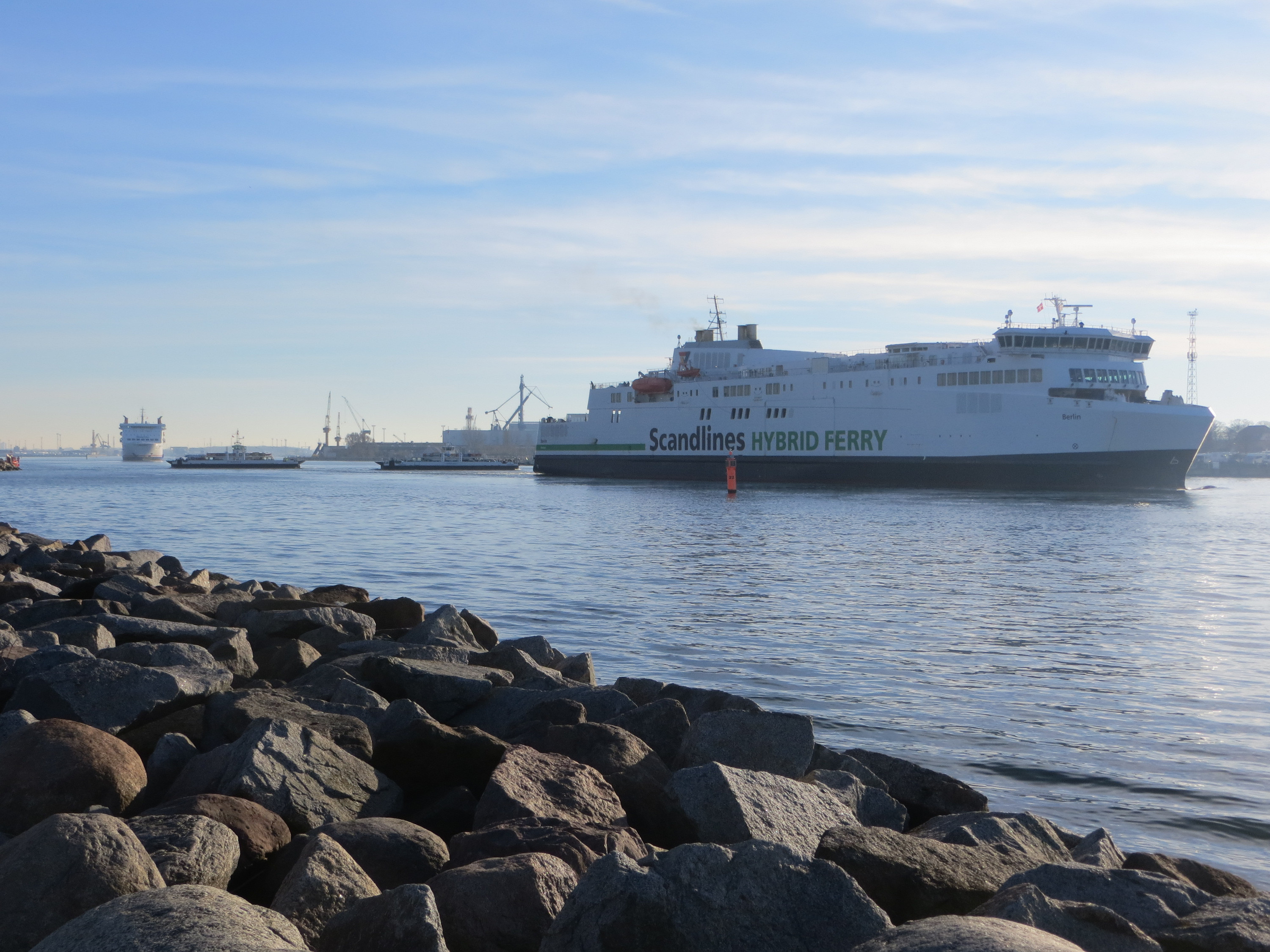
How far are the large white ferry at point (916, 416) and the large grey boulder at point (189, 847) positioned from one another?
162 ft

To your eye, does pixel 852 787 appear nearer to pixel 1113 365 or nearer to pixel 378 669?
pixel 378 669

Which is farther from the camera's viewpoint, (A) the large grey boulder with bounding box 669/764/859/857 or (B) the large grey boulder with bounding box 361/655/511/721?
(B) the large grey boulder with bounding box 361/655/511/721

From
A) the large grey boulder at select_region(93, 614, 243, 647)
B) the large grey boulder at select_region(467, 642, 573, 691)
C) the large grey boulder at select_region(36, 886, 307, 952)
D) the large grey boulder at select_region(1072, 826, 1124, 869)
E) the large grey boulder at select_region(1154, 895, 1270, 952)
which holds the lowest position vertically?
the large grey boulder at select_region(1072, 826, 1124, 869)

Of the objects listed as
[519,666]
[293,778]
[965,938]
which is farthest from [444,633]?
[965,938]

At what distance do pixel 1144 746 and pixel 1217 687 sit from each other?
258 centimetres

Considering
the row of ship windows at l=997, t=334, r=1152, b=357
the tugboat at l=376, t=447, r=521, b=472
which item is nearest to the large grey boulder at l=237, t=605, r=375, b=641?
the row of ship windows at l=997, t=334, r=1152, b=357

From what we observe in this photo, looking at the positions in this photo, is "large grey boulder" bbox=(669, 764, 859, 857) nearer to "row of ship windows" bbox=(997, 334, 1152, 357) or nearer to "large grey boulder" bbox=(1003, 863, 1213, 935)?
"large grey boulder" bbox=(1003, 863, 1213, 935)

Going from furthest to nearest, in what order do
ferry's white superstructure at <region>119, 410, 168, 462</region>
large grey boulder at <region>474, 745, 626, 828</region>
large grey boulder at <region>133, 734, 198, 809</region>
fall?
ferry's white superstructure at <region>119, 410, 168, 462</region> < large grey boulder at <region>133, 734, 198, 809</region> < large grey boulder at <region>474, 745, 626, 828</region>

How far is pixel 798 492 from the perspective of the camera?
53688 millimetres

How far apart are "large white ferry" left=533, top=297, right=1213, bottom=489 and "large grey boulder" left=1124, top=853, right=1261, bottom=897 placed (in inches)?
1864

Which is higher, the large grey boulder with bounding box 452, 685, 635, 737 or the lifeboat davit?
the lifeboat davit

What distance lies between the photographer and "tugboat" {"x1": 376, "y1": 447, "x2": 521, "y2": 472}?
114 meters

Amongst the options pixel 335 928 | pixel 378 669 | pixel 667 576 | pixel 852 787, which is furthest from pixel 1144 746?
pixel 667 576

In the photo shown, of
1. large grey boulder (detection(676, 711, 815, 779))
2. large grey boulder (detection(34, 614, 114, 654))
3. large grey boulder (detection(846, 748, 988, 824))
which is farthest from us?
large grey boulder (detection(34, 614, 114, 654))
